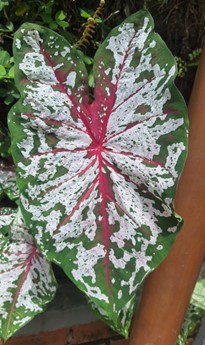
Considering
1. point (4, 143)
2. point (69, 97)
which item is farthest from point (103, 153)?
point (4, 143)

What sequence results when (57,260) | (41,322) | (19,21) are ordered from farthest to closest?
(41,322) → (19,21) → (57,260)

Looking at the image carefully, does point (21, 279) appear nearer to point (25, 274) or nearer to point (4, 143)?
point (25, 274)

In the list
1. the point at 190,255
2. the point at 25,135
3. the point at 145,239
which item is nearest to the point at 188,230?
the point at 190,255

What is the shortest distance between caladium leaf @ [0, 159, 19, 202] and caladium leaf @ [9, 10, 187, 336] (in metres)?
0.22

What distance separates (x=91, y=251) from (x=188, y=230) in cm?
28

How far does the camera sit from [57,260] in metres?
1.11

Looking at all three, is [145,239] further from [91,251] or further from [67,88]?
[67,88]

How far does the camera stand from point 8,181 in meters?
1.34

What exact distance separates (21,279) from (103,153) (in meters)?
0.35

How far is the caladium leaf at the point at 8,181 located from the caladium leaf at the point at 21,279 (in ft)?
0.21

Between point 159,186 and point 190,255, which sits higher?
point 159,186

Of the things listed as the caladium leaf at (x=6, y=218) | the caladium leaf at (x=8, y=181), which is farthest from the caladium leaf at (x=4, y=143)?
the caladium leaf at (x=6, y=218)

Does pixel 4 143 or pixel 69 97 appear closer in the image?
pixel 69 97

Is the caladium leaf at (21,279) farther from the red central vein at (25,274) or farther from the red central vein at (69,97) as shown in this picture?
the red central vein at (69,97)
